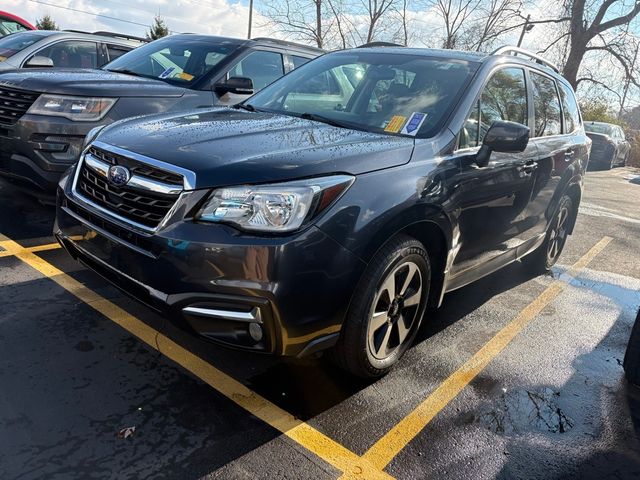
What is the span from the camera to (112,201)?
2615mm

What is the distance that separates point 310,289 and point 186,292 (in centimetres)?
54

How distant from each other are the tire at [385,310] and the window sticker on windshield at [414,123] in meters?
0.66

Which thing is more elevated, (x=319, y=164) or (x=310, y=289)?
(x=319, y=164)

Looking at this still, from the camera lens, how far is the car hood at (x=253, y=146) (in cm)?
232

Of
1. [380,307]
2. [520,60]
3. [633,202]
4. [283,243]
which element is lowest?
[633,202]

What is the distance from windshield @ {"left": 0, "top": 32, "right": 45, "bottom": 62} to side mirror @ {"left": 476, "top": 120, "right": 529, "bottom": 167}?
6.31m

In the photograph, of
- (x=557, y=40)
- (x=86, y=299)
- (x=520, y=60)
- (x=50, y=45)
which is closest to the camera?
(x=86, y=299)

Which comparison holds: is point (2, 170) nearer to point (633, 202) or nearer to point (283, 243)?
point (283, 243)

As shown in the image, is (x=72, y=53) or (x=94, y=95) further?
(x=72, y=53)

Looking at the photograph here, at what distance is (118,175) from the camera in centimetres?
255

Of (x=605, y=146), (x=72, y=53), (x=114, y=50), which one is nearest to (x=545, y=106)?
(x=114, y=50)

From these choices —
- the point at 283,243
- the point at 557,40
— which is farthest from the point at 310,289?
the point at 557,40

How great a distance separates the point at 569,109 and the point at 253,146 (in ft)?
12.7

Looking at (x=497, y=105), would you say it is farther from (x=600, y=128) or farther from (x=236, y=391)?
(x=600, y=128)
